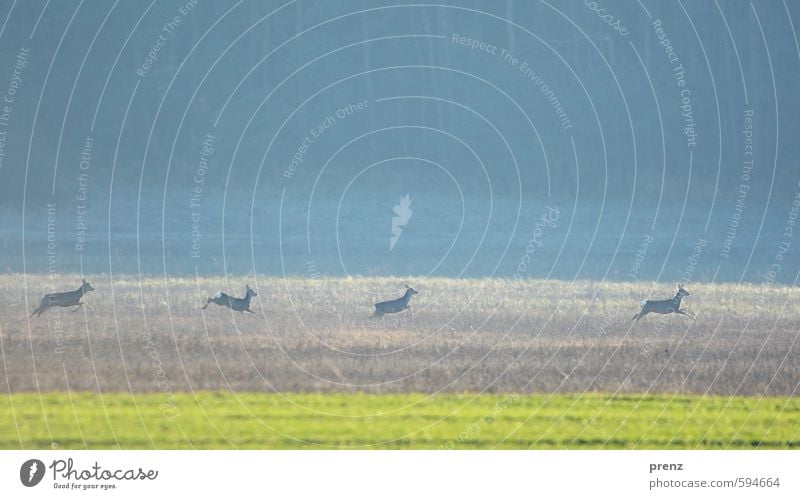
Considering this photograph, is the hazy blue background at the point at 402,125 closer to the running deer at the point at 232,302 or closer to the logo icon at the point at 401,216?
the logo icon at the point at 401,216

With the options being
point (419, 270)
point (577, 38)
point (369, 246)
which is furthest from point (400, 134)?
point (419, 270)

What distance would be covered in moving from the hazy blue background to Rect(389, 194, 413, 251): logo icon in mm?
328

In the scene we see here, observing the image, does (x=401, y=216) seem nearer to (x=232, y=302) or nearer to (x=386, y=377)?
(x=232, y=302)

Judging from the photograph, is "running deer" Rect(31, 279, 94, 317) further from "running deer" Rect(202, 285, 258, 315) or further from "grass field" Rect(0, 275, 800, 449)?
"running deer" Rect(202, 285, 258, 315)

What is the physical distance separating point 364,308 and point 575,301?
4274 millimetres

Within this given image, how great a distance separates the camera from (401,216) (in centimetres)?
4178

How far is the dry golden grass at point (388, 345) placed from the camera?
47.8 ft

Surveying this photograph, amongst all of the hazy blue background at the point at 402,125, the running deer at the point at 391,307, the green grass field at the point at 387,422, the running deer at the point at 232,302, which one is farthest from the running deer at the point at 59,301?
the hazy blue background at the point at 402,125

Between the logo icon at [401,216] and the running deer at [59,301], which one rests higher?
the logo icon at [401,216]
